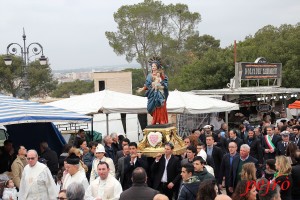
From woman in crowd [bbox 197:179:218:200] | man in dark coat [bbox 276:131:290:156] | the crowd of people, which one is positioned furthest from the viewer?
man in dark coat [bbox 276:131:290:156]

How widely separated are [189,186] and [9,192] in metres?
3.55

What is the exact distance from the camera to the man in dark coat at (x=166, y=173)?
9441mm

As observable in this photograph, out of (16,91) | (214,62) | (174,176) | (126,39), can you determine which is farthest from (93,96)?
(126,39)

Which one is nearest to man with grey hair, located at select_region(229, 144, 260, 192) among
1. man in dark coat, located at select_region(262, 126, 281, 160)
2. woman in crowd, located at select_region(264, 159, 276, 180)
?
woman in crowd, located at select_region(264, 159, 276, 180)

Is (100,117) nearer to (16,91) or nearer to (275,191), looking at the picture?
(275,191)

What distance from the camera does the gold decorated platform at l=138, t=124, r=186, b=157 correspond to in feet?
37.0

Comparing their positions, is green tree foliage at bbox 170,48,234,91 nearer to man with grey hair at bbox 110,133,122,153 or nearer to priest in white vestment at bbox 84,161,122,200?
man with grey hair at bbox 110,133,122,153

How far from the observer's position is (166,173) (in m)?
9.50

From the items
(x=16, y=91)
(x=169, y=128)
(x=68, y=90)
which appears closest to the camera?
(x=169, y=128)

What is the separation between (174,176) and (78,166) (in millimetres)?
2352

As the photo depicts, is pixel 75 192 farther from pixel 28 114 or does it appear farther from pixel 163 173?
pixel 28 114

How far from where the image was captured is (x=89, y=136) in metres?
16.4

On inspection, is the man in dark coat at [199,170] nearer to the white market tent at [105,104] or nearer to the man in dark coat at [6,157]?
the man in dark coat at [6,157]

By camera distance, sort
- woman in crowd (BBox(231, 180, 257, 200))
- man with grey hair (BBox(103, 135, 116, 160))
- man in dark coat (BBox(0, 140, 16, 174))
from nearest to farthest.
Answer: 1. woman in crowd (BBox(231, 180, 257, 200))
2. man in dark coat (BBox(0, 140, 16, 174))
3. man with grey hair (BBox(103, 135, 116, 160))
